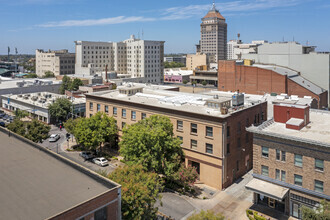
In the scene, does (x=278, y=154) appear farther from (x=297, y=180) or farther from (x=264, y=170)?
(x=297, y=180)

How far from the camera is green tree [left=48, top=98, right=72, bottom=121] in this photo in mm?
75312

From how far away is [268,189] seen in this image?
3459 cm

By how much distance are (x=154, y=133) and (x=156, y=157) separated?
3440mm

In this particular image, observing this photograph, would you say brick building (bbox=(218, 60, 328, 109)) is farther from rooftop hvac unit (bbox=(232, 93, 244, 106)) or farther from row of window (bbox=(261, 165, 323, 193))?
row of window (bbox=(261, 165, 323, 193))

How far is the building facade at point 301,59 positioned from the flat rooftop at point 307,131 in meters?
50.5

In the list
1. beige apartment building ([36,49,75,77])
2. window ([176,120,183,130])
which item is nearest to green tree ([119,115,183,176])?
window ([176,120,183,130])

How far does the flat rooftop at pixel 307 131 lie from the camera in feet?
108

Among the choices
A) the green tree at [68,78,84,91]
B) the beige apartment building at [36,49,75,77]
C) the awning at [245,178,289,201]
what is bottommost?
the awning at [245,178,289,201]

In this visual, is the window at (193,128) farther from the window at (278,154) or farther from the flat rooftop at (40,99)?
the flat rooftop at (40,99)

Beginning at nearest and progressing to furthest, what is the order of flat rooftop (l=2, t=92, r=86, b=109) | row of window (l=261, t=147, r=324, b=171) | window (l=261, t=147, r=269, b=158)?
row of window (l=261, t=147, r=324, b=171)
window (l=261, t=147, r=269, b=158)
flat rooftop (l=2, t=92, r=86, b=109)

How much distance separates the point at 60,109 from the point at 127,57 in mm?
103286

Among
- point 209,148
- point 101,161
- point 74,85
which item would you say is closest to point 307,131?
point 209,148

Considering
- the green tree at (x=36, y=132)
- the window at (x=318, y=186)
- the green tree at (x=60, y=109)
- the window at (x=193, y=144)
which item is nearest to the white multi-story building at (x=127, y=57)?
the green tree at (x=60, y=109)

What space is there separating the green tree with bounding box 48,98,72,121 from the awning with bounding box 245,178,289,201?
5587 centimetres
